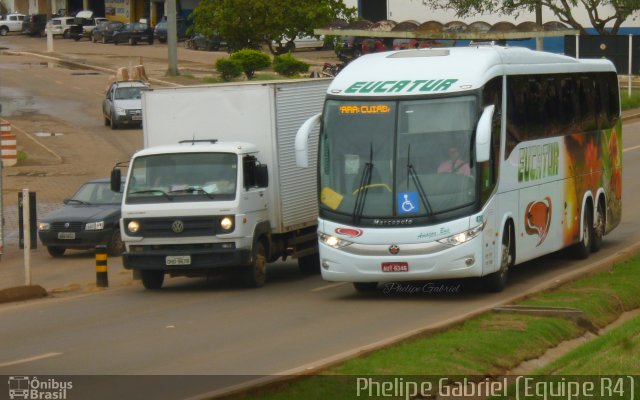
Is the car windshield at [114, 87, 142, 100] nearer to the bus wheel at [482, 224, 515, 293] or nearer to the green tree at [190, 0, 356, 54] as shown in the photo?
the green tree at [190, 0, 356, 54]

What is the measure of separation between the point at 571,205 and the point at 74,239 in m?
10.9

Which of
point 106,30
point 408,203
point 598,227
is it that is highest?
point 106,30

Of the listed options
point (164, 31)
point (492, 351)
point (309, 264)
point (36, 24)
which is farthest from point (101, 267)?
point (36, 24)

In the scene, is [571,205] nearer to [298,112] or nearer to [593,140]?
[593,140]

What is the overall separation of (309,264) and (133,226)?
13.4 feet

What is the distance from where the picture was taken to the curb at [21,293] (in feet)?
64.8

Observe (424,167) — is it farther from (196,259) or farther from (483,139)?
(196,259)

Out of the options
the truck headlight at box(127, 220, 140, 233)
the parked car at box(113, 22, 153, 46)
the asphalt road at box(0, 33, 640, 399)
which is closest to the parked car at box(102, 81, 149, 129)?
the asphalt road at box(0, 33, 640, 399)

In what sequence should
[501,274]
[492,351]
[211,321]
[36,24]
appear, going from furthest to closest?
[36,24], [501,274], [211,321], [492,351]

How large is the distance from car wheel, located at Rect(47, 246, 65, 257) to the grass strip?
13481mm

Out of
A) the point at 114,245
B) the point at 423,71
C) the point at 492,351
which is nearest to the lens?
the point at 492,351

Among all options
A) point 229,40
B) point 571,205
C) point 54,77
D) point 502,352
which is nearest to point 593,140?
point 571,205

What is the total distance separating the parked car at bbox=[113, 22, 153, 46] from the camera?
90.8 metres

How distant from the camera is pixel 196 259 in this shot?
18.8 m
